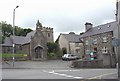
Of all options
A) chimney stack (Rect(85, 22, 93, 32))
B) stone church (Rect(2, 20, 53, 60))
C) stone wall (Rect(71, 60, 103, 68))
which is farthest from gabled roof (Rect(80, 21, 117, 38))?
stone wall (Rect(71, 60, 103, 68))

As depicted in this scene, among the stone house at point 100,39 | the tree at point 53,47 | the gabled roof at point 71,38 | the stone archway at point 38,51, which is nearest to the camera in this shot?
the stone house at point 100,39

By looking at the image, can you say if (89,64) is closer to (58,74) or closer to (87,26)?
(58,74)

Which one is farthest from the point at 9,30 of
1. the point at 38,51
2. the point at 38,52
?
the point at 38,52

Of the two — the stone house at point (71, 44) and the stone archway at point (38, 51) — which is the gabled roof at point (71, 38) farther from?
the stone archway at point (38, 51)

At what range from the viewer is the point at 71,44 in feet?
238

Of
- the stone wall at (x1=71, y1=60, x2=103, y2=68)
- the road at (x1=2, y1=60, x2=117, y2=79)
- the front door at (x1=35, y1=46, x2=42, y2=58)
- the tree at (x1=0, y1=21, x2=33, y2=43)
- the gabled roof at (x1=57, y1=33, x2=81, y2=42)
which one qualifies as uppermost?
the tree at (x1=0, y1=21, x2=33, y2=43)

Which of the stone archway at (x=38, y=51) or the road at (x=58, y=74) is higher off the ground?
the stone archway at (x=38, y=51)

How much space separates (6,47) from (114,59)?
38409 millimetres

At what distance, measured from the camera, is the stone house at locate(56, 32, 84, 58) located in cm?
7050

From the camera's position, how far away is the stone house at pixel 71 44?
7050cm

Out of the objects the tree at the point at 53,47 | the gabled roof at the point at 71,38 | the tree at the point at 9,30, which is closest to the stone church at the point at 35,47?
the tree at the point at 53,47

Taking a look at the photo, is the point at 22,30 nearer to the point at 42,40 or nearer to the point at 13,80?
the point at 42,40

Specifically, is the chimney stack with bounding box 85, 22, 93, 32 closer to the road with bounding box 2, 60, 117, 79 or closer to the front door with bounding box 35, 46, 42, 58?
the front door with bounding box 35, 46, 42, 58

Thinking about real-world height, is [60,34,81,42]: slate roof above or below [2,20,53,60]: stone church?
above
